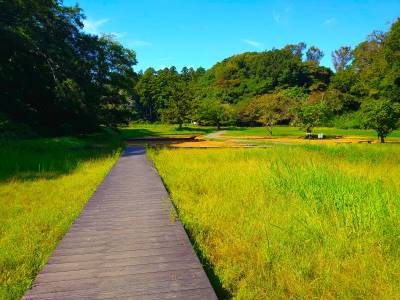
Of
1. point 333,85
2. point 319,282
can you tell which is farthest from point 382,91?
point 319,282

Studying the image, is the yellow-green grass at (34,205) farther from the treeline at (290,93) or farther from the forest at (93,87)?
the treeline at (290,93)

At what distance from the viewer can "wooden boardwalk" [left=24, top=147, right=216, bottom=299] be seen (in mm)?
3338

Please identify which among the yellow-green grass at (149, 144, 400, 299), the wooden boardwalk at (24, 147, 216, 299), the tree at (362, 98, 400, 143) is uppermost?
the tree at (362, 98, 400, 143)

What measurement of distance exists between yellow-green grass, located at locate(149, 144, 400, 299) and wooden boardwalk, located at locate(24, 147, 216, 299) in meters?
0.57

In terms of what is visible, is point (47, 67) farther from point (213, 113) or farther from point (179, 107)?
point (213, 113)

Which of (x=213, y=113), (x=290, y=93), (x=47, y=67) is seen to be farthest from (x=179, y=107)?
(x=47, y=67)

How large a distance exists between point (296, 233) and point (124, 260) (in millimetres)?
3041

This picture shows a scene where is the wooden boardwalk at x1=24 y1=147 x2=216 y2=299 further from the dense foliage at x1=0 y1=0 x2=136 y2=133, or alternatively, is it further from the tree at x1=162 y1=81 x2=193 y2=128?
the tree at x1=162 y1=81 x2=193 y2=128

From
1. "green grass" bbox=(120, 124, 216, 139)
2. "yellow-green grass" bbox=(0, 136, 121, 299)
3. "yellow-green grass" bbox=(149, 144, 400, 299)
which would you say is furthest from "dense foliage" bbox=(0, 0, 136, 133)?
"yellow-green grass" bbox=(149, 144, 400, 299)

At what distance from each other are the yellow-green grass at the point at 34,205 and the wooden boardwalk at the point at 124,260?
0.43 m

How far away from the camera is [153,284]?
11.3ft

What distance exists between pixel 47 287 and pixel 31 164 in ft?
37.0

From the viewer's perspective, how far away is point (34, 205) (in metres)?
7.42

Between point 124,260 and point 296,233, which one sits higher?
point 124,260
